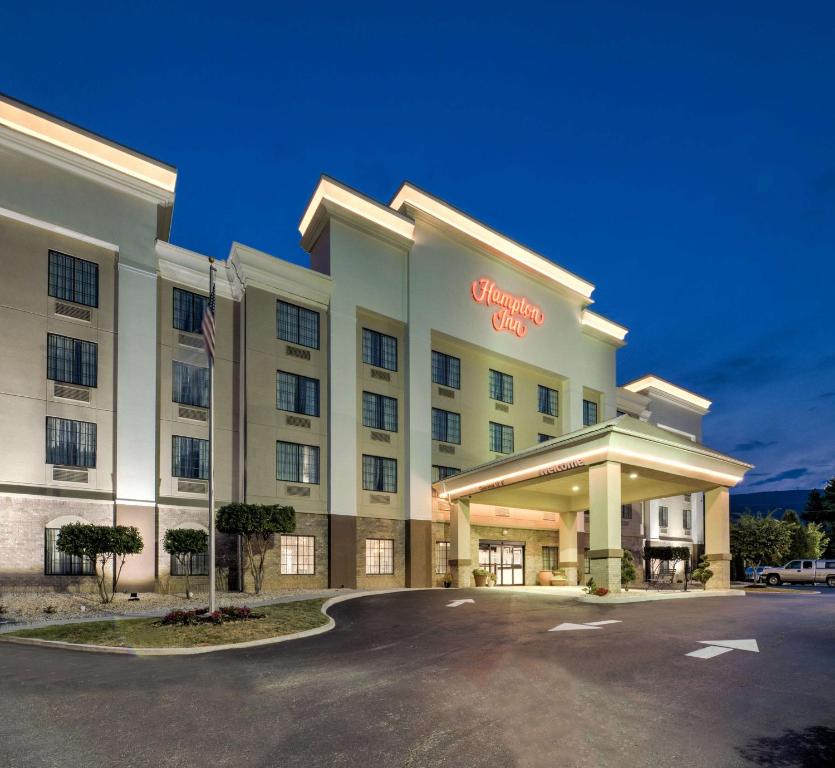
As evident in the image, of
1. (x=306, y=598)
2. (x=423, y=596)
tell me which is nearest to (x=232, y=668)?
(x=306, y=598)

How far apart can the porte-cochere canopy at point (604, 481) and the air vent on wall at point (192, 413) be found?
1335cm

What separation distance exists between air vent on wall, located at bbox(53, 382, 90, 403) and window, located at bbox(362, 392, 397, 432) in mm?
13602

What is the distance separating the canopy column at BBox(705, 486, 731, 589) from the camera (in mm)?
31016

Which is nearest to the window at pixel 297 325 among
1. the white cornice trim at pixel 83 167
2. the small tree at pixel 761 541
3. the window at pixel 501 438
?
the white cornice trim at pixel 83 167

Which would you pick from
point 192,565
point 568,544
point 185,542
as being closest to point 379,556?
point 192,565

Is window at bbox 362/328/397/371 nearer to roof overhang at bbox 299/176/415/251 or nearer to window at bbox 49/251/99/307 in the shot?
roof overhang at bbox 299/176/415/251

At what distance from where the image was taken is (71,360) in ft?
90.2

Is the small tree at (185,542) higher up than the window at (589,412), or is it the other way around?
the window at (589,412)

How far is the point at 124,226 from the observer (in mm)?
29688

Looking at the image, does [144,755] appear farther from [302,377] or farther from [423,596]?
[302,377]

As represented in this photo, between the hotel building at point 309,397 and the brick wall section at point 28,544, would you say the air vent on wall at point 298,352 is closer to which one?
the hotel building at point 309,397

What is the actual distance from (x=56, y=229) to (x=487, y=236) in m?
24.3

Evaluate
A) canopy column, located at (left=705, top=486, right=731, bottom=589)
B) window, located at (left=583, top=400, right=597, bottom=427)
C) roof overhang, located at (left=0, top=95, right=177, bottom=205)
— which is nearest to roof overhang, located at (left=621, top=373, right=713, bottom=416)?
window, located at (left=583, top=400, right=597, bottom=427)

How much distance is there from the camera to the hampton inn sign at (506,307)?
4106 centimetres
